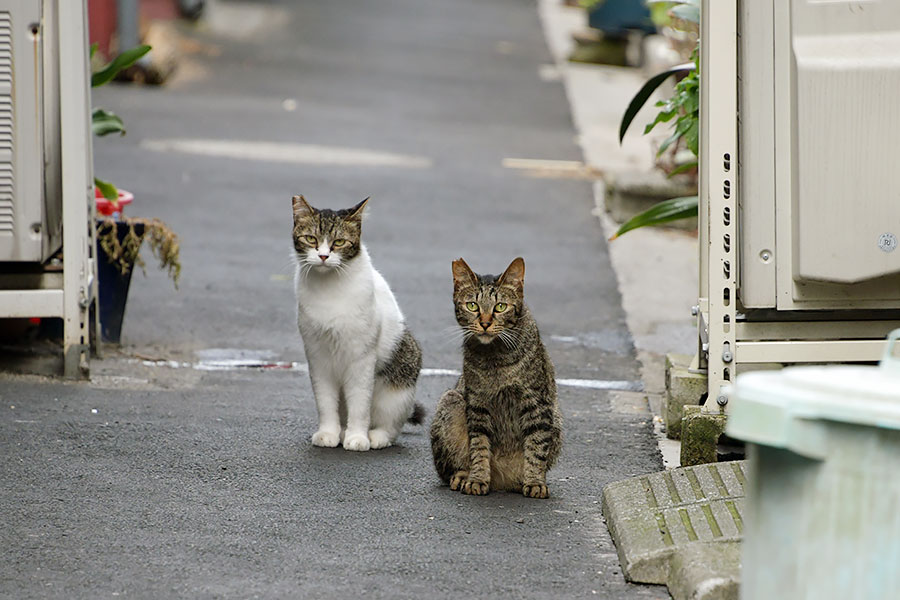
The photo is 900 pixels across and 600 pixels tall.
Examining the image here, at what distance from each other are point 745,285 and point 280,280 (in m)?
4.42

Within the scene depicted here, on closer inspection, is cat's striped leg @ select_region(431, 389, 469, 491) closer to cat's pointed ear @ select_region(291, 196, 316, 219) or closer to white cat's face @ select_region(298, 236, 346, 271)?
white cat's face @ select_region(298, 236, 346, 271)

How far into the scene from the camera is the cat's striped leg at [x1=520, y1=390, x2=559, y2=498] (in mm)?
4988

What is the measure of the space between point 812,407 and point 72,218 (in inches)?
181

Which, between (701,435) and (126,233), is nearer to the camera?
(701,435)

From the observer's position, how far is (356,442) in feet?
18.4

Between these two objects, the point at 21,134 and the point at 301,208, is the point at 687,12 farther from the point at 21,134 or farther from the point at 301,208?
the point at 21,134

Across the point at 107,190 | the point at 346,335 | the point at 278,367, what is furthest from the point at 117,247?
the point at 346,335

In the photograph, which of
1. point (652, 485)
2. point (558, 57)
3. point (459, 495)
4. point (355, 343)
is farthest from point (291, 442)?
point (558, 57)

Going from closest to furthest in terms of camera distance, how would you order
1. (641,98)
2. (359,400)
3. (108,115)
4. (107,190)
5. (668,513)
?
(668,513) < (359,400) < (641,98) < (107,190) < (108,115)

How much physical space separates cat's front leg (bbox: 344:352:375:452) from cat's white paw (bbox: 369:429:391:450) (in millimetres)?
35

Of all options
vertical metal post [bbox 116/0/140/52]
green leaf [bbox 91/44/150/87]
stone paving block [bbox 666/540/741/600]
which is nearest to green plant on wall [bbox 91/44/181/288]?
green leaf [bbox 91/44/150/87]

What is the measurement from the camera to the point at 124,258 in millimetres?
7223

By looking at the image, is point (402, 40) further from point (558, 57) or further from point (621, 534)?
point (621, 534)

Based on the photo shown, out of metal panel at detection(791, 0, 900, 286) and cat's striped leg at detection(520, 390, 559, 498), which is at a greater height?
metal panel at detection(791, 0, 900, 286)
